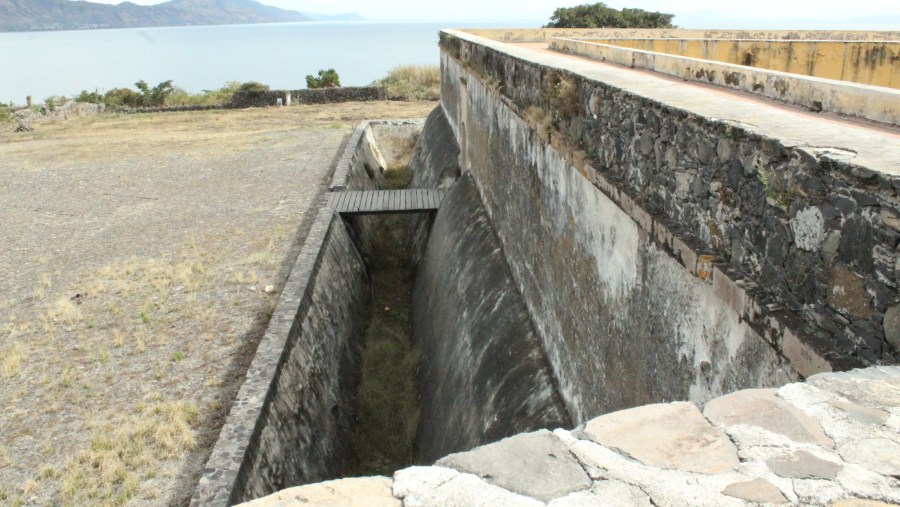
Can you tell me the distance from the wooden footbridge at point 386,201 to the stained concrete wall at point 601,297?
3.84 meters

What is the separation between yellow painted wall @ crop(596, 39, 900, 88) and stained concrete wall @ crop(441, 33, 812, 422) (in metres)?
3.54

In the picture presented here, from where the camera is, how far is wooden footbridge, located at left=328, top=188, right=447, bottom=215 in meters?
12.6

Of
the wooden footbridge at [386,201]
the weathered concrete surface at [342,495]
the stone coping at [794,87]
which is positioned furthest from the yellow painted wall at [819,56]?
the weathered concrete surface at [342,495]

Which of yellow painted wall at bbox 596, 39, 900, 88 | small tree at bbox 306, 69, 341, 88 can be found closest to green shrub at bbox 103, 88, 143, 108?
small tree at bbox 306, 69, 341, 88

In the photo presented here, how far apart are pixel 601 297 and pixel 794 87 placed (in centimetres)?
177

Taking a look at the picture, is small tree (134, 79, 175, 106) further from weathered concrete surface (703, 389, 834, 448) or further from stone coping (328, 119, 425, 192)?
weathered concrete surface (703, 389, 834, 448)

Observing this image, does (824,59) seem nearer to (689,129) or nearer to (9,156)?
(689,129)

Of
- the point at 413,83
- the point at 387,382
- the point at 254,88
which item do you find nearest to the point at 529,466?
the point at 387,382

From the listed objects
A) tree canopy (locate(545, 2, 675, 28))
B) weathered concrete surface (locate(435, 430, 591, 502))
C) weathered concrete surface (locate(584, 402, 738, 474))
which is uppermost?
tree canopy (locate(545, 2, 675, 28))

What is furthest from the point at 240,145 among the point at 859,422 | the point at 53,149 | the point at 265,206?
the point at 859,422

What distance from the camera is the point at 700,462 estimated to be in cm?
201

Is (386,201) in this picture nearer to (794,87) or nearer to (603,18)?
(794,87)

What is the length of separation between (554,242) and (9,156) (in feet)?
67.1

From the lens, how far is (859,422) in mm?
2066
